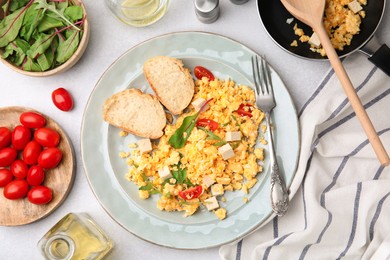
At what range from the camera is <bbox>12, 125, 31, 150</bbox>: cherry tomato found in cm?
232

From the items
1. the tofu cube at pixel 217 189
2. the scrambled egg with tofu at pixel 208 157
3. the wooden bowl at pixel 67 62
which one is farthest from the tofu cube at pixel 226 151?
the wooden bowl at pixel 67 62

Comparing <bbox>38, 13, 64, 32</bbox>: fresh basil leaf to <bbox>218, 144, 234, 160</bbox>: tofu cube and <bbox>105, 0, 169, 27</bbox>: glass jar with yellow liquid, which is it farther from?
<bbox>218, 144, 234, 160</bbox>: tofu cube

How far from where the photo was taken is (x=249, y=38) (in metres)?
2.35

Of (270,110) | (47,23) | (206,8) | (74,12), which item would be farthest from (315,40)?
(47,23)

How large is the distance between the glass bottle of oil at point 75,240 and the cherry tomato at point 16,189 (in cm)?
20

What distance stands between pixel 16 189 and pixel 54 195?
15cm

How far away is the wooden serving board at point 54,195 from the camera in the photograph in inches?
91.7

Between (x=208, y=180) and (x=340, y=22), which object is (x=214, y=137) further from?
(x=340, y=22)

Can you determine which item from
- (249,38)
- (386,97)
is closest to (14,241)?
(249,38)

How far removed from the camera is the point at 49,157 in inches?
89.6

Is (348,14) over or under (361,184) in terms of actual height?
over

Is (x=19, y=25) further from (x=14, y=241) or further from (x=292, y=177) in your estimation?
(x=292, y=177)

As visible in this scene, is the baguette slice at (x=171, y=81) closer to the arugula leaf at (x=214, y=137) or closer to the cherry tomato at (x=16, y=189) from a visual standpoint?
the arugula leaf at (x=214, y=137)

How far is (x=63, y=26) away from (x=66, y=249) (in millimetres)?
903
